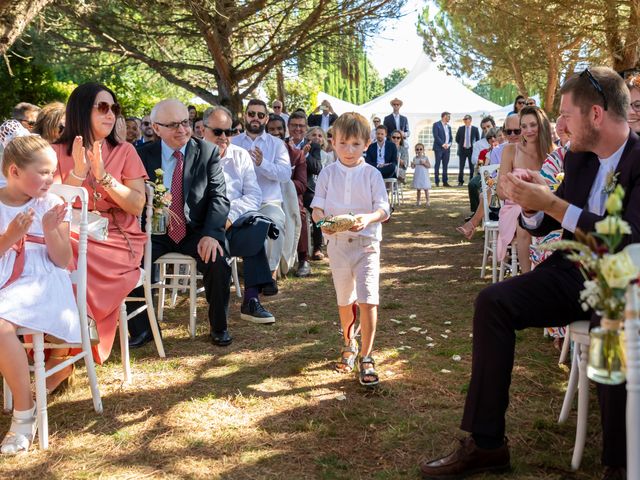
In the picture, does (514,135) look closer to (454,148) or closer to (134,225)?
(134,225)

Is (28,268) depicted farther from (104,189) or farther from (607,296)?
(607,296)

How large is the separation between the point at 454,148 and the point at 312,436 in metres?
34.4

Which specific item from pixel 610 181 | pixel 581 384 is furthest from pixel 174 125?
pixel 581 384

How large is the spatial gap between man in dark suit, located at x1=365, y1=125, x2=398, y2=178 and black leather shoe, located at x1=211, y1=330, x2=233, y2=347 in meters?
8.47

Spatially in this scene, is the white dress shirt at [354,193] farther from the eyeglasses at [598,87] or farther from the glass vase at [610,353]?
the glass vase at [610,353]

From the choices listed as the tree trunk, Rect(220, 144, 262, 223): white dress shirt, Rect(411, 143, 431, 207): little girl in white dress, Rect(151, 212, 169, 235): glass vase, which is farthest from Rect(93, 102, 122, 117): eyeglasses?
Rect(411, 143, 431, 207): little girl in white dress

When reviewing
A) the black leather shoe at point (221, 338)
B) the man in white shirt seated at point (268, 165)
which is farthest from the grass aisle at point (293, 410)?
the man in white shirt seated at point (268, 165)

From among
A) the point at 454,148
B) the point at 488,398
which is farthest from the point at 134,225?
the point at 454,148

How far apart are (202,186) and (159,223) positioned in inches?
20.5

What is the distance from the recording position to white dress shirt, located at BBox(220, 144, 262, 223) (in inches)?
247

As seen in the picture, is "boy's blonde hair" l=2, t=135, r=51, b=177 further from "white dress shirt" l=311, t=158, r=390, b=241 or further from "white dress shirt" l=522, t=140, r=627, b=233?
"white dress shirt" l=522, t=140, r=627, b=233

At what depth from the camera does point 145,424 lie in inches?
144

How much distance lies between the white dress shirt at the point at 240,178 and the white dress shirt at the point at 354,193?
2.03m

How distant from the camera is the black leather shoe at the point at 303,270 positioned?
25.3 ft
